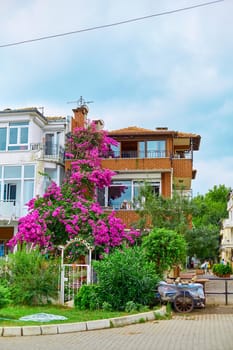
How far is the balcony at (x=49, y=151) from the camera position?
3085 centimetres

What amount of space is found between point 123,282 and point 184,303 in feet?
7.75

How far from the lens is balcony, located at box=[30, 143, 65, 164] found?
1215 inches

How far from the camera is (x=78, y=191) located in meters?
26.9

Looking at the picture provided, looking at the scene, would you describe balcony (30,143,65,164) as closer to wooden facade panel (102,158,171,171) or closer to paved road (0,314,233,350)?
wooden facade panel (102,158,171,171)

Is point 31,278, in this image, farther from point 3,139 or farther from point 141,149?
point 141,149

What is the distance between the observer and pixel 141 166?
30.7 metres

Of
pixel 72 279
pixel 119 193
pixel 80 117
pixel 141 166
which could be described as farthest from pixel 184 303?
pixel 80 117

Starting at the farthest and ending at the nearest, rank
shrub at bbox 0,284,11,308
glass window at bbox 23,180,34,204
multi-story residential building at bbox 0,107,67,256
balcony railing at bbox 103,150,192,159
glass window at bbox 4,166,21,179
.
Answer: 1. balcony railing at bbox 103,150,192,159
2. glass window at bbox 4,166,21,179
3. glass window at bbox 23,180,34,204
4. multi-story residential building at bbox 0,107,67,256
5. shrub at bbox 0,284,11,308

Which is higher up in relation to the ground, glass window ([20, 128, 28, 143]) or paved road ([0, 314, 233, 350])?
glass window ([20, 128, 28, 143])

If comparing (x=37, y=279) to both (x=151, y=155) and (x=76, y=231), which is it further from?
(x=151, y=155)

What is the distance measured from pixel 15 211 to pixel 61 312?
16660mm

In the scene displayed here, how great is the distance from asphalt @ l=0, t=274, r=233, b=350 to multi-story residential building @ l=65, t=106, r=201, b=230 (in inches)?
637

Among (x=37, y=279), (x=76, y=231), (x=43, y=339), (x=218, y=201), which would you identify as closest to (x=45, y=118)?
(x=76, y=231)

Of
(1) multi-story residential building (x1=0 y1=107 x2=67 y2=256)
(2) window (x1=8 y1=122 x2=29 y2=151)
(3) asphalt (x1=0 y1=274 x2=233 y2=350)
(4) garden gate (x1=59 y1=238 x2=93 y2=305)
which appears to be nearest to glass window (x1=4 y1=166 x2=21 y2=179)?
(1) multi-story residential building (x1=0 y1=107 x2=67 y2=256)
